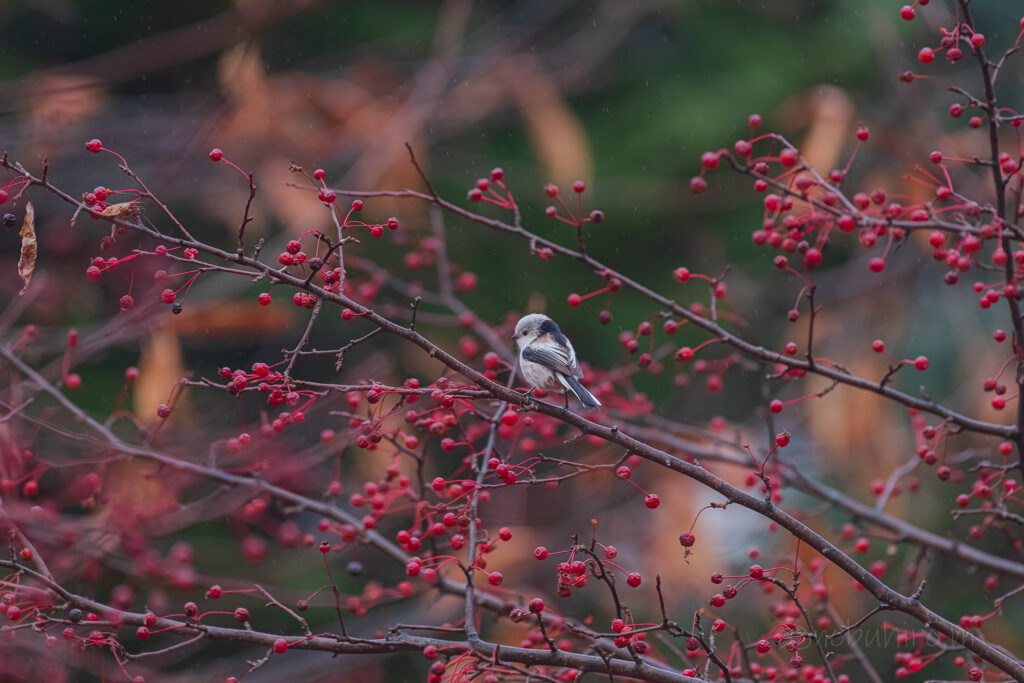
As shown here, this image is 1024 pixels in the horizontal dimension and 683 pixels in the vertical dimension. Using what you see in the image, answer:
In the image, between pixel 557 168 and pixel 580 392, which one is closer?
pixel 580 392

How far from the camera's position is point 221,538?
5852 mm

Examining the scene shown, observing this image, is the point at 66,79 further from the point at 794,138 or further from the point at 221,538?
the point at 794,138

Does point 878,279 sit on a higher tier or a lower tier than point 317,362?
higher

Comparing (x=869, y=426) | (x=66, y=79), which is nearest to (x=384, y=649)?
(x=66, y=79)

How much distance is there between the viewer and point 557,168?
19.0 feet

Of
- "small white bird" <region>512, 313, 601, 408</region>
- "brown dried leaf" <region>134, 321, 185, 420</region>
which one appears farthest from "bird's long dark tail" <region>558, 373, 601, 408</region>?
"brown dried leaf" <region>134, 321, 185, 420</region>

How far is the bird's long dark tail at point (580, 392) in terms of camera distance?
86.0 inches

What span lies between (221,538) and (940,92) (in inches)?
221

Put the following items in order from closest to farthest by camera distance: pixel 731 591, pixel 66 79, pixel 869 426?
pixel 731 591 → pixel 66 79 → pixel 869 426

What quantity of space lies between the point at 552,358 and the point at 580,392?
0.14 m

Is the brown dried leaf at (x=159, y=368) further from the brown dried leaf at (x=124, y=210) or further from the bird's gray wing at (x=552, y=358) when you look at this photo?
the brown dried leaf at (x=124, y=210)

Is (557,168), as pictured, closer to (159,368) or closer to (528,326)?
(159,368)

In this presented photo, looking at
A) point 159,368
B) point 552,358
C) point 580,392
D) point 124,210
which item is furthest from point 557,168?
point 124,210

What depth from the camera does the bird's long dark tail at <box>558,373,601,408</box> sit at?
2.19 metres
